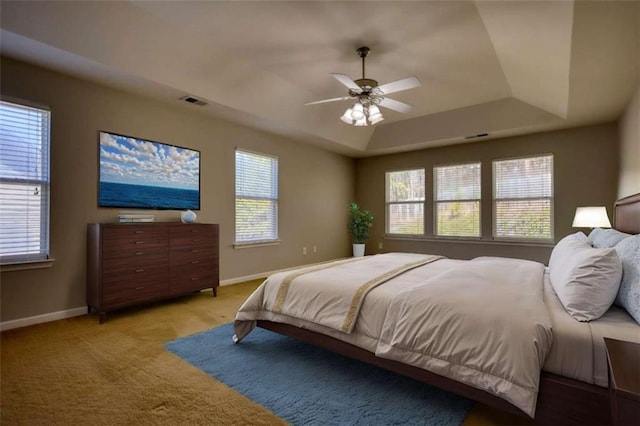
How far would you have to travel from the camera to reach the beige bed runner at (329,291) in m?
2.11

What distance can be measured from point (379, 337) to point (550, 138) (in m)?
5.14

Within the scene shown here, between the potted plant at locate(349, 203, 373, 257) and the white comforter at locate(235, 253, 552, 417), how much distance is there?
14.3ft

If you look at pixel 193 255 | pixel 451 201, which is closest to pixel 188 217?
pixel 193 255

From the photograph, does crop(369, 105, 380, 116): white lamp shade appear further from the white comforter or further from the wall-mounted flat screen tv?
the wall-mounted flat screen tv

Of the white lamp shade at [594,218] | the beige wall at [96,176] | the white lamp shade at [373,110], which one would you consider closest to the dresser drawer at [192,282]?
the beige wall at [96,176]

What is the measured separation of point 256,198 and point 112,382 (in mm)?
3528

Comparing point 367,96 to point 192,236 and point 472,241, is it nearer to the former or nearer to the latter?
point 192,236

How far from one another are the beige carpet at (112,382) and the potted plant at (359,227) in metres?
4.14

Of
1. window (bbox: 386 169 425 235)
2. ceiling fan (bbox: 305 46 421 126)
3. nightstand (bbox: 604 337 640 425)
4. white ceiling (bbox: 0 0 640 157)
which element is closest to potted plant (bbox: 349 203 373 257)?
window (bbox: 386 169 425 235)

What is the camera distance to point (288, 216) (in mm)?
5855

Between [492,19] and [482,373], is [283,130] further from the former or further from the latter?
[482,373]

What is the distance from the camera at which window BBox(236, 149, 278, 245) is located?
506 centimetres

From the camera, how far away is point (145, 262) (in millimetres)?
3465

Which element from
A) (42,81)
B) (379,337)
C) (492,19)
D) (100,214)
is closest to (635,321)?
(379,337)
